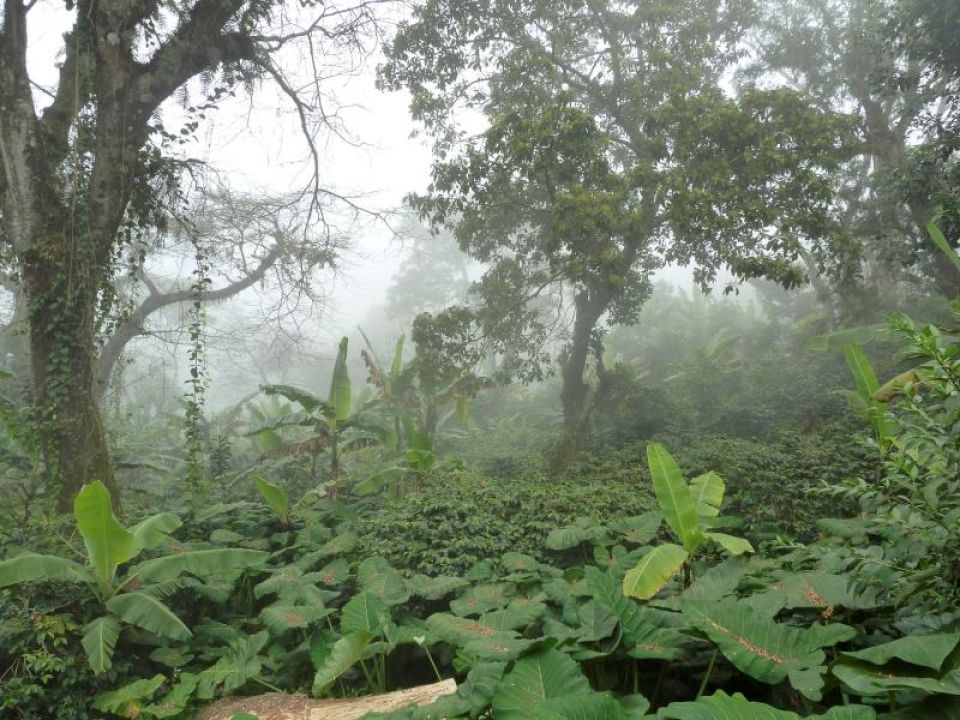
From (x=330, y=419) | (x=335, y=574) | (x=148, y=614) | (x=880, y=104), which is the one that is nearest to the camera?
(x=148, y=614)

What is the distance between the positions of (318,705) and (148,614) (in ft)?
4.77

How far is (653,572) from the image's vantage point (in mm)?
3568

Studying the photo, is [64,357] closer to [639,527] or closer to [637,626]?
[639,527]

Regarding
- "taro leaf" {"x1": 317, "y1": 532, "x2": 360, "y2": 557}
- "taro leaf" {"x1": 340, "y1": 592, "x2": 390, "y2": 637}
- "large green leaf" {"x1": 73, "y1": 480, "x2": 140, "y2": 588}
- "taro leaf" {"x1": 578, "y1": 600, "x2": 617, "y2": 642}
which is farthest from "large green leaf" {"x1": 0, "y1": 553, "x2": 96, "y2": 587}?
"taro leaf" {"x1": 578, "y1": 600, "x2": 617, "y2": 642}

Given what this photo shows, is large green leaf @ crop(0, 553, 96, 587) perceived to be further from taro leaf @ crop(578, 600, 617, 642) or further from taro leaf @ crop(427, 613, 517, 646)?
taro leaf @ crop(578, 600, 617, 642)

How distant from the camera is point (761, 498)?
5996 millimetres

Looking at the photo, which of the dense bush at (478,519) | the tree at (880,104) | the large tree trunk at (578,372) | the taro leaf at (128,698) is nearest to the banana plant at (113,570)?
the taro leaf at (128,698)

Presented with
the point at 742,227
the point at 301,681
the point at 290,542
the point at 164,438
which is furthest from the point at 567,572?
the point at 164,438

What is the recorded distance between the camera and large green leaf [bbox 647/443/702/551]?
3906mm

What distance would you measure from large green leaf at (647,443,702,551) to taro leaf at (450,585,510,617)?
114 cm

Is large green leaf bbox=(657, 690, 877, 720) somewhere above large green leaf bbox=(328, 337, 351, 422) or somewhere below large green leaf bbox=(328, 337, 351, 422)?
below

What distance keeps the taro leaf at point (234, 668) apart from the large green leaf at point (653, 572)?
7.53 ft

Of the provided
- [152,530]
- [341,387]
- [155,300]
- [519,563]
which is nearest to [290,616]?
[152,530]

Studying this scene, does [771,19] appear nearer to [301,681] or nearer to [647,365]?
[647,365]
